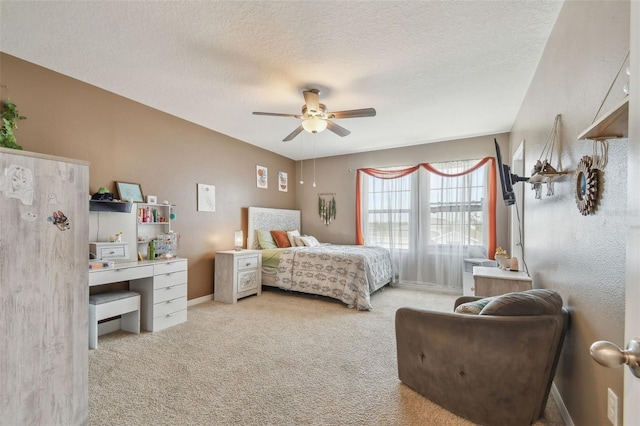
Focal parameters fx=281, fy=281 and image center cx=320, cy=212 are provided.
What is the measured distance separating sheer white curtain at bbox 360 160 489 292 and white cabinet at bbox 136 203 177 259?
3.50m

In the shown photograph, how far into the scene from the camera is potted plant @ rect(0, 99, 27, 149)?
86.0 inches

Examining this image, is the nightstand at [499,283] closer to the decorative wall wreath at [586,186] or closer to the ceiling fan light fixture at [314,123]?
the decorative wall wreath at [586,186]

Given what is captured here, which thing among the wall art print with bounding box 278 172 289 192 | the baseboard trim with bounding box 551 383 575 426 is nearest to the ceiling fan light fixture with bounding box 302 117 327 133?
the baseboard trim with bounding box 551 383 575 426

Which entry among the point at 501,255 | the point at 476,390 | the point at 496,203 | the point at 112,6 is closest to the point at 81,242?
the point at 112,6

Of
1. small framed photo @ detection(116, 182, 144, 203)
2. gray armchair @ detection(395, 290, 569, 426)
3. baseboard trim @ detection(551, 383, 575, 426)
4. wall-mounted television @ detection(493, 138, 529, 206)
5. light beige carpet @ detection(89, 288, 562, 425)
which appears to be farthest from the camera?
small framed photo @ detection(116, 182, 144, 203)

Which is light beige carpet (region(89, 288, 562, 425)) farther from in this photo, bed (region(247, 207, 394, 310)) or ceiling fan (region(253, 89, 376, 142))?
ceiling fan (region(253, 89, 376, 142))

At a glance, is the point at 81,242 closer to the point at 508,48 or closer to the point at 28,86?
the point at 28,86

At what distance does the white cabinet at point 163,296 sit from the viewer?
3.06 meters

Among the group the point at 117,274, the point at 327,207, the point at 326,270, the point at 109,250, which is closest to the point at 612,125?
the point at 326,270

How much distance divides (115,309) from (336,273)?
8.63 ft

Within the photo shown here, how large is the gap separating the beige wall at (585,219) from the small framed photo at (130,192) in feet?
13.0

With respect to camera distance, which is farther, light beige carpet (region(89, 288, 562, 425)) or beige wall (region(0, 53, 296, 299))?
beige wall (region(0, 53, 296, 299))

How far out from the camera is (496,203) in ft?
14.8

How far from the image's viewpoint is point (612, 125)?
3.26 feet
